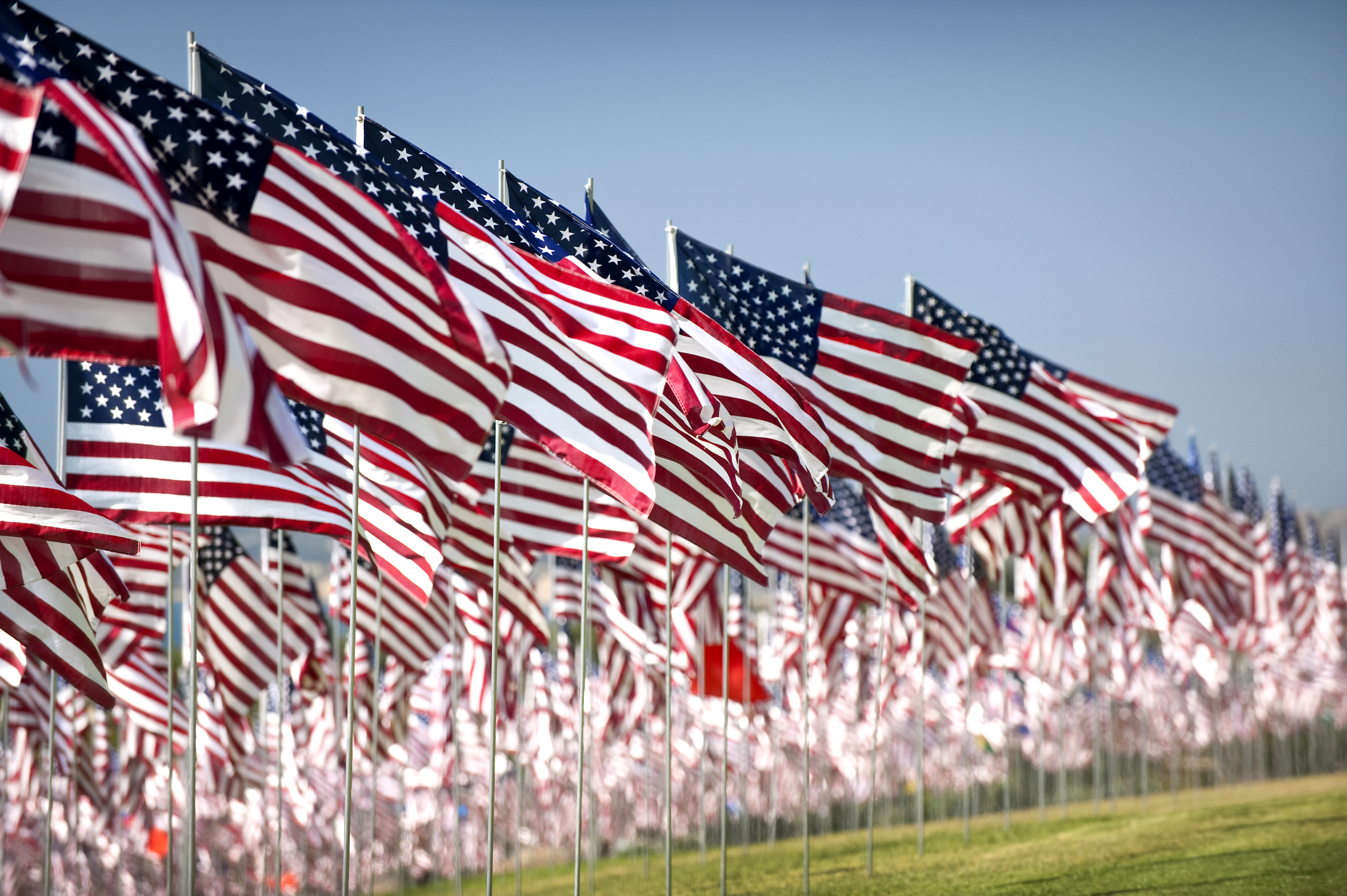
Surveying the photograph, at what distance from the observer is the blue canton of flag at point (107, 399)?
38.6 feet

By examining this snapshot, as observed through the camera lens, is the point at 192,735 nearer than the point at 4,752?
Yes

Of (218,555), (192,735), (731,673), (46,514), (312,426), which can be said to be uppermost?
Result: (312,426)

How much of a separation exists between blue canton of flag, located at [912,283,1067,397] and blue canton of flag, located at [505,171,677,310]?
6.37 metres

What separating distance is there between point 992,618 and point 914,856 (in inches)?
728

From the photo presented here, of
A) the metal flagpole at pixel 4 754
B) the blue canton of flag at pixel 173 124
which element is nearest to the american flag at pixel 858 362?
the metal flagpole at pixel 4 754

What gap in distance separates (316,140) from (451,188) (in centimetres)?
166

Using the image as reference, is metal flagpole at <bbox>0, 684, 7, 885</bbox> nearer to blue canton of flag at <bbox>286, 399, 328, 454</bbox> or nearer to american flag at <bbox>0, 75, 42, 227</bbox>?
blue canton of flag at <bbox>286, 399, 328, 454</bbox>

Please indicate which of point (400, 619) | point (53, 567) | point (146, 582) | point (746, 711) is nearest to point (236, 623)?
point (146, 582)

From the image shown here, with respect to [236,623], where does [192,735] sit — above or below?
below

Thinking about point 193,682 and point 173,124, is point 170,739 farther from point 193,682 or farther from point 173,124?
point 173,124

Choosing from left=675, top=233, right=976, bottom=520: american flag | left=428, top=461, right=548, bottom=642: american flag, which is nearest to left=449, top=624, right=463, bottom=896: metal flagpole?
left=428, top=461, right=548, bottom=642: american flag

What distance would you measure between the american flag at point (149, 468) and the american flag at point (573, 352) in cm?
329

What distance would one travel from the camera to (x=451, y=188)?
10.7 meters

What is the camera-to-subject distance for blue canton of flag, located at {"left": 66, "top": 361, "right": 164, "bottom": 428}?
1177cm
